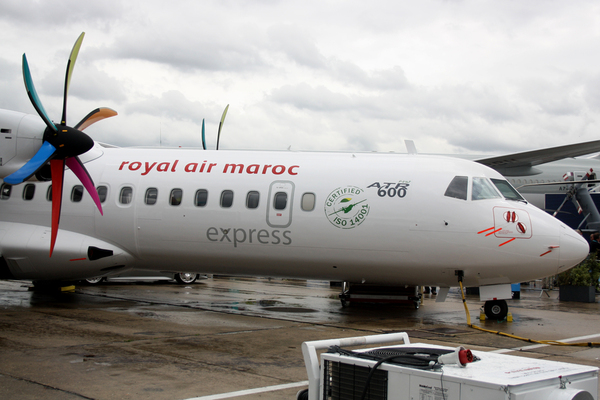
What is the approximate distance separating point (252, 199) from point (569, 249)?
22.1 feet

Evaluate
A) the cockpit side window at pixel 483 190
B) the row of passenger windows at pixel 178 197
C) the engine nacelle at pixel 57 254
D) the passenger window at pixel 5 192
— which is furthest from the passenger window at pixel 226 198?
the passenger window at pixel 5 192

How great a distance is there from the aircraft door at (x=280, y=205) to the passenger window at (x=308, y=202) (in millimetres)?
272

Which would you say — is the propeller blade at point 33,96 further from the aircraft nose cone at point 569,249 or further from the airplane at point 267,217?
the aircraft nose cone at point 569,249

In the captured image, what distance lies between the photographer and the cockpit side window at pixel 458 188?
38.6 ft

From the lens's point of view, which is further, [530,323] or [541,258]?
[530,323]

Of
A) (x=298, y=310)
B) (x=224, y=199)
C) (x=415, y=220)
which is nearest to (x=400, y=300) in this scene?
(x=298, y=310)

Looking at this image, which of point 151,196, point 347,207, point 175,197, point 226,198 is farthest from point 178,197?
point 347,207

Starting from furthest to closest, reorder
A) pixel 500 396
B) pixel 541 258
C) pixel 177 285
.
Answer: pixel 177 285 < pixel 541 258 < pixel 500 396

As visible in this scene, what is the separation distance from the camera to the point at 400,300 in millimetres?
14875

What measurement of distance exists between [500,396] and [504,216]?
28.0 ft

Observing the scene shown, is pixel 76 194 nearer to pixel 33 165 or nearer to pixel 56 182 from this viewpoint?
pixel 56 182

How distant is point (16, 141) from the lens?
1048cm

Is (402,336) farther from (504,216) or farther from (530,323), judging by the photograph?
(530,323)

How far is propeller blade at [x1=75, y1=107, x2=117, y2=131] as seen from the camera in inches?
480
